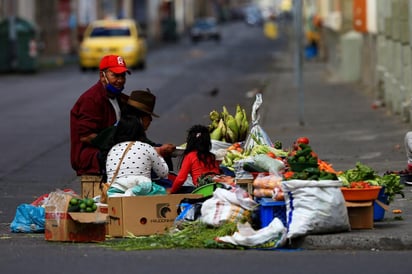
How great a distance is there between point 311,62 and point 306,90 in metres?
16.4

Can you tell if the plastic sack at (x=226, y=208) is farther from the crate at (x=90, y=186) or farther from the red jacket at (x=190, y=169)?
the crate at (x=90, y=186)

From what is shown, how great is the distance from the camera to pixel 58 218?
10.7 meters

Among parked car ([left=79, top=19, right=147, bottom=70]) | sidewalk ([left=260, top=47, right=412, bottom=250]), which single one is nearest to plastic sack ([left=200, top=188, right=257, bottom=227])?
sidewalk ([left=260, top=47, right=412, bottom=250])

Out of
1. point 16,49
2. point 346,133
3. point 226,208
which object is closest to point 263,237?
point 226,208

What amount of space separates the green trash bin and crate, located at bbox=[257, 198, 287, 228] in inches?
1381

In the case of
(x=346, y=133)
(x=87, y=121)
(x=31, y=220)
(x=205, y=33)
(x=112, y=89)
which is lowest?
(x=205, y=33)

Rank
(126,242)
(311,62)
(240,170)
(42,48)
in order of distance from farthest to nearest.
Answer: (42,48), (311,62), (240,170), (126,242)

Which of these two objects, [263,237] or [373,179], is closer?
[263,237]

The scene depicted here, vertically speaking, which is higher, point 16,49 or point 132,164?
point 132,164

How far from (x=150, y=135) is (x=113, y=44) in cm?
2516

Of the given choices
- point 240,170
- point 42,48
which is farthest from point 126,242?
point 42,48

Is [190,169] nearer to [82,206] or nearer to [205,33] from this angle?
[82,206]

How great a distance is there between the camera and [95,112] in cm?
1234

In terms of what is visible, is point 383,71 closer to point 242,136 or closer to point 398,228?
point 242,136
